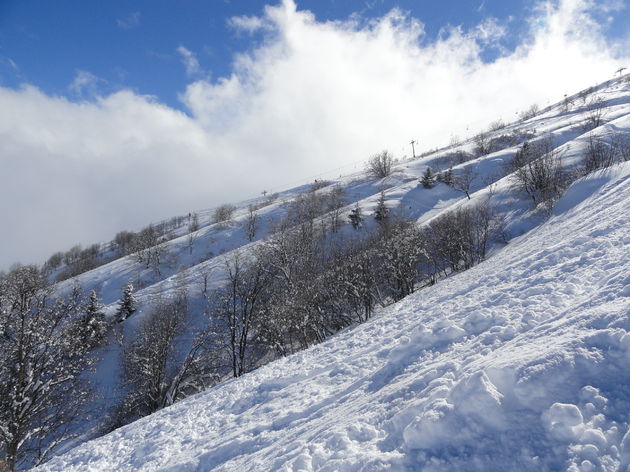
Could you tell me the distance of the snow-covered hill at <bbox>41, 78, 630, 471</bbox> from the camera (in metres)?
3.18

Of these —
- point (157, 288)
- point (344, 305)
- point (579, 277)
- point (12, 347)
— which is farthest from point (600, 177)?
point (157, 288)

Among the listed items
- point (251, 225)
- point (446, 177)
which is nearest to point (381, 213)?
point (446, 177)

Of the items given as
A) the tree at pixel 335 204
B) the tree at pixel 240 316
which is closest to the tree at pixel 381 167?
A: the tree at pixel 335 204

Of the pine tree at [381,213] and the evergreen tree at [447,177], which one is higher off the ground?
the evergreen tree at [447,177]

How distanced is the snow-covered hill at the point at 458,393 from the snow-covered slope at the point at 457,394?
2 centimetres

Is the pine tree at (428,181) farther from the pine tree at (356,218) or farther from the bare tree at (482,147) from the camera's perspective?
the bare tree at (482,147)

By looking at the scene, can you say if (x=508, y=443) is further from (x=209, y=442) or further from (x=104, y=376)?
(x=104, y=376)

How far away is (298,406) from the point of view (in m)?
6.48

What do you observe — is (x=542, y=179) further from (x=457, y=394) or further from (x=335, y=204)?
(x=457, y=394)

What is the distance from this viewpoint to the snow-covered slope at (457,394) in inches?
125

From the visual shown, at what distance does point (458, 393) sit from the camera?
12.4ft

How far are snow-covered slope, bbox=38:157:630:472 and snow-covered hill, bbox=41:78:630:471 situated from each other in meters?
0.02

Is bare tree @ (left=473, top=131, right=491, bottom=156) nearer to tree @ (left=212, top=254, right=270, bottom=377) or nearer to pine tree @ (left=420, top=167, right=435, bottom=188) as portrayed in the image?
pine tree @ (left=420, top=167, right=435, bottom=188)

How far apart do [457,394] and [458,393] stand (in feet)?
0.06
